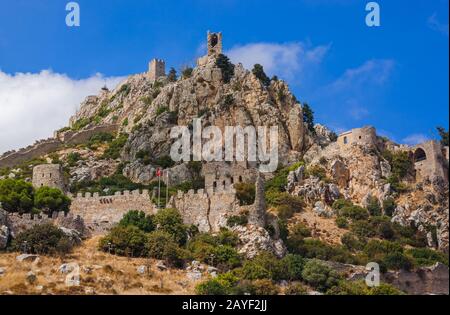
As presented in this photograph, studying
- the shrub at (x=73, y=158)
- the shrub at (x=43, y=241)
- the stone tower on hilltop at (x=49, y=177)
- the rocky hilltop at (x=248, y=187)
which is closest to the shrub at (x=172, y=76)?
the rocky hilltop at (x=248, y=187)

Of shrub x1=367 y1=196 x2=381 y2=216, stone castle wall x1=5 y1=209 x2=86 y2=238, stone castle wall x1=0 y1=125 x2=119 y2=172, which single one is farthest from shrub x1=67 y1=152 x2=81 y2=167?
shrub x1=367 y1=196 x2=381 y2=216

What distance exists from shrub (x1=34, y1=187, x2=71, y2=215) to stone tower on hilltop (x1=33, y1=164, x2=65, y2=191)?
4170 millimetres

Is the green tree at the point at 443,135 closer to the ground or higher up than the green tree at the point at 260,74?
closer to the ground

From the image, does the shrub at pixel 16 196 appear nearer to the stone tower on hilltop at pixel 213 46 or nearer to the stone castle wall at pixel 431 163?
the stone castle wall at pixel 431 163

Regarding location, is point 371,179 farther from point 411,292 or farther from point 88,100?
point 88,100

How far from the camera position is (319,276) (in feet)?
136

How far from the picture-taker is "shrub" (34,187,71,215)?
5097 cm

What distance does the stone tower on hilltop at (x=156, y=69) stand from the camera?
317ft

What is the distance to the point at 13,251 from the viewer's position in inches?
1646

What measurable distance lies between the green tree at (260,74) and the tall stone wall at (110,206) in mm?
30854

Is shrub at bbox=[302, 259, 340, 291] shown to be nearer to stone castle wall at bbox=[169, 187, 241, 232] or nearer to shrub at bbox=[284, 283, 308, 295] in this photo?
shrub at bbox=[284, 283, 308, 295]

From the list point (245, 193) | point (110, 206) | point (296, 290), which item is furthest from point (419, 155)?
point (296, 290)

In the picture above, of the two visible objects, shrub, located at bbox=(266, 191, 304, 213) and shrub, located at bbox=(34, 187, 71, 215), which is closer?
shrub, located at bbox=(34, 187, 71, 215)
